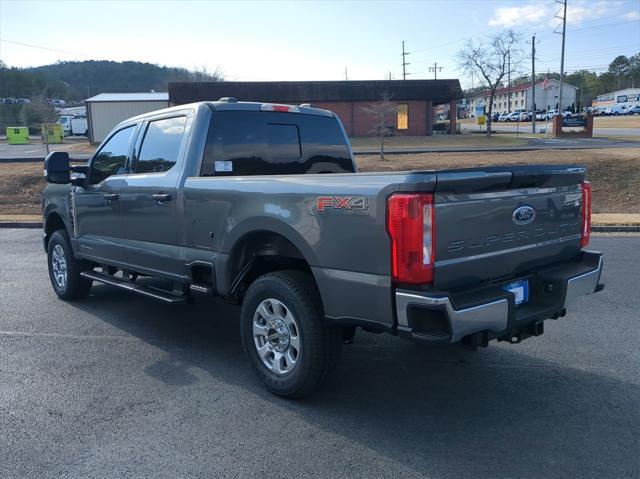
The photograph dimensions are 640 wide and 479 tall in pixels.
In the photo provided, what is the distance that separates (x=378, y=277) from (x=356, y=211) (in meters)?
0.42

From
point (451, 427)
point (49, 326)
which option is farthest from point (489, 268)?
point (49, 326)

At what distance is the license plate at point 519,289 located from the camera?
4016 millimetres

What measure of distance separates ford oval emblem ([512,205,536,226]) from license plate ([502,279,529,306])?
1.32 ft

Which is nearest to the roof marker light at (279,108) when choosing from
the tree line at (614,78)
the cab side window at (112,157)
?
the cab side window at (112,157)

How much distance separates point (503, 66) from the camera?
191 feet

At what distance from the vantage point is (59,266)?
292 inches

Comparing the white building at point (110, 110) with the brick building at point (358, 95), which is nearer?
the brick building at point (358, 95)

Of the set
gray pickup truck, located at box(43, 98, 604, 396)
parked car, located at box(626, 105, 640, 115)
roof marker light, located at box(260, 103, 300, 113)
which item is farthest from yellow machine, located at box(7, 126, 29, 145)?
parked car, located at box(626, 105, 640, 115)

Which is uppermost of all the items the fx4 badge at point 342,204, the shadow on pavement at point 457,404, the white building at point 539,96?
the white building at point 539,96

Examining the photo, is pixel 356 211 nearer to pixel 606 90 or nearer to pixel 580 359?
pixel 580 359

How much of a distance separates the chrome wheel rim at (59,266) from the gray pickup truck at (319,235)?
116 centimetres

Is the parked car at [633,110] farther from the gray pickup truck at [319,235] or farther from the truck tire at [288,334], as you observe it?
the truck tire at [288,334]

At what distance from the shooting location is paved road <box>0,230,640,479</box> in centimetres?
351

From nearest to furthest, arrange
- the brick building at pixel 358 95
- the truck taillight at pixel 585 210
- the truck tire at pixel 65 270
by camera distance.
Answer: the truck taillight at pixel 585 210
the truck tire at pixel 65 270
the brick building at pixel 358 95
